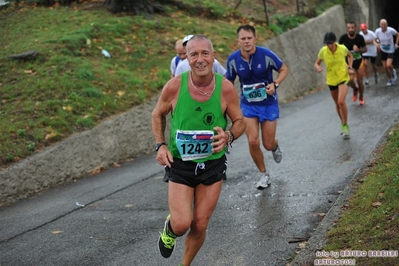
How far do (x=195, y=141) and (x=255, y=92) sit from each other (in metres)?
3.62

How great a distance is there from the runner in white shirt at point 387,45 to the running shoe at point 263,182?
13.0 meters

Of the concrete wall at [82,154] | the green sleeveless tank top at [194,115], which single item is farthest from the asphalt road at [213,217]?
the green sleeveless tank top at [194,115]

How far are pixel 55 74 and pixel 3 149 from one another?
339 cm

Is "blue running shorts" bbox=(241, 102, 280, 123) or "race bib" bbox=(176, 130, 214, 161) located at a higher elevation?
"race bib" bbox=(176, 130, 214, 161)

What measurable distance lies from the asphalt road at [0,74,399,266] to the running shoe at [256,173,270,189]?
106 mm

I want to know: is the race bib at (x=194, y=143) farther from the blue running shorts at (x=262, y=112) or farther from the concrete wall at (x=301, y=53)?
the concrete wall at (x=301, y=53)

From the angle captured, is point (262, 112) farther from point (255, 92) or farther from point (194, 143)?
point (194, 143)

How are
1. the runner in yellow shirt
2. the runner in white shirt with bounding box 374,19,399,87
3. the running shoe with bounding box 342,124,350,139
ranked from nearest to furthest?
1. the running shoe with bounding box 342,124,350,139
2. the runner in yellow shirt
3. the runner in white shirt with bounding box 374,19,399,87

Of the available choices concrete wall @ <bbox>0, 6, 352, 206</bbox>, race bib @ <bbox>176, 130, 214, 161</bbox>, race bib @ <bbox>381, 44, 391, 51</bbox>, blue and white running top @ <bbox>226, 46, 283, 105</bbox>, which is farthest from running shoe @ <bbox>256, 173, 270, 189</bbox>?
race bib @ <bbox>381, 44, 391, 51</bbox>

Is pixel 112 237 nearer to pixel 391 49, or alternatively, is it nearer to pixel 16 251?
pixel 16 251

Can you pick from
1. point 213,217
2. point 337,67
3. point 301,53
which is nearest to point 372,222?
point 213,217

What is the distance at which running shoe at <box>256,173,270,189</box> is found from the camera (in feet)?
29.2

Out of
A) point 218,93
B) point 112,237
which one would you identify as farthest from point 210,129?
point 112,237

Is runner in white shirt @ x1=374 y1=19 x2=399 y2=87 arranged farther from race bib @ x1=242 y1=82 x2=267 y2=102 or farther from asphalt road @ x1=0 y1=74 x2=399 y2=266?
race bib @ x1=242 y1=82 x2=267 y2=102
